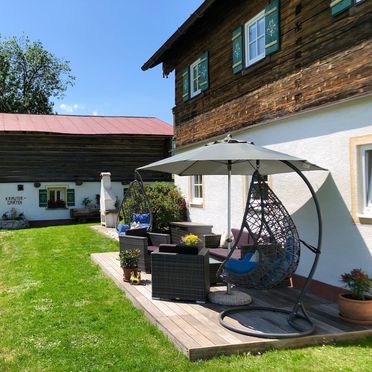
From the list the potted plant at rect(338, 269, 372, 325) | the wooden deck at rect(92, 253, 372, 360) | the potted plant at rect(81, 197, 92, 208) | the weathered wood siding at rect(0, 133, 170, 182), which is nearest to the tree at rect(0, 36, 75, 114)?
the weathered wood siding at rect(0, 133, 170, 182)

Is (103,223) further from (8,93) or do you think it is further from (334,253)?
(8,93)

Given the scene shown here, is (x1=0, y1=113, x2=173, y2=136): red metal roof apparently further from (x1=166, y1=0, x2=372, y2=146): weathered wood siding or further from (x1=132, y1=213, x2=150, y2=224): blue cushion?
(x1=132, y1=213, x2=150, y2=224): blue cushion

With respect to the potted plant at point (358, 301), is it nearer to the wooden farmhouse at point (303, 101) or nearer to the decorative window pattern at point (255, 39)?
the wooden farmhouse at point (303, 101)

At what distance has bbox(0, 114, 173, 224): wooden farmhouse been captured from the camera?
20422mm

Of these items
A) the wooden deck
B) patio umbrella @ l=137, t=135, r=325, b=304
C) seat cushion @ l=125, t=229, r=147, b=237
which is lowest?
the wooden deck

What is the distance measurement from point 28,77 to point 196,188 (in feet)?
101

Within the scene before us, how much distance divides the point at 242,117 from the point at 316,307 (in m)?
4.47

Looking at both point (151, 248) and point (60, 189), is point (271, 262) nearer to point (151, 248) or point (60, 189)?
point (151, 248)

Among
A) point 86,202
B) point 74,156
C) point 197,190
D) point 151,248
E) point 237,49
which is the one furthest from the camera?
point 74,156

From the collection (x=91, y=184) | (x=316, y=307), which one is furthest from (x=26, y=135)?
(x=316, y=307)

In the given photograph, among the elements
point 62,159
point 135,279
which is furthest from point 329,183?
point 62,159

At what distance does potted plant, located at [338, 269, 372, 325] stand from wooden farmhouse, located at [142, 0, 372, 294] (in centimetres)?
61

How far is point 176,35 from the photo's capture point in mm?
11484

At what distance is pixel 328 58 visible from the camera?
21.1 feet
